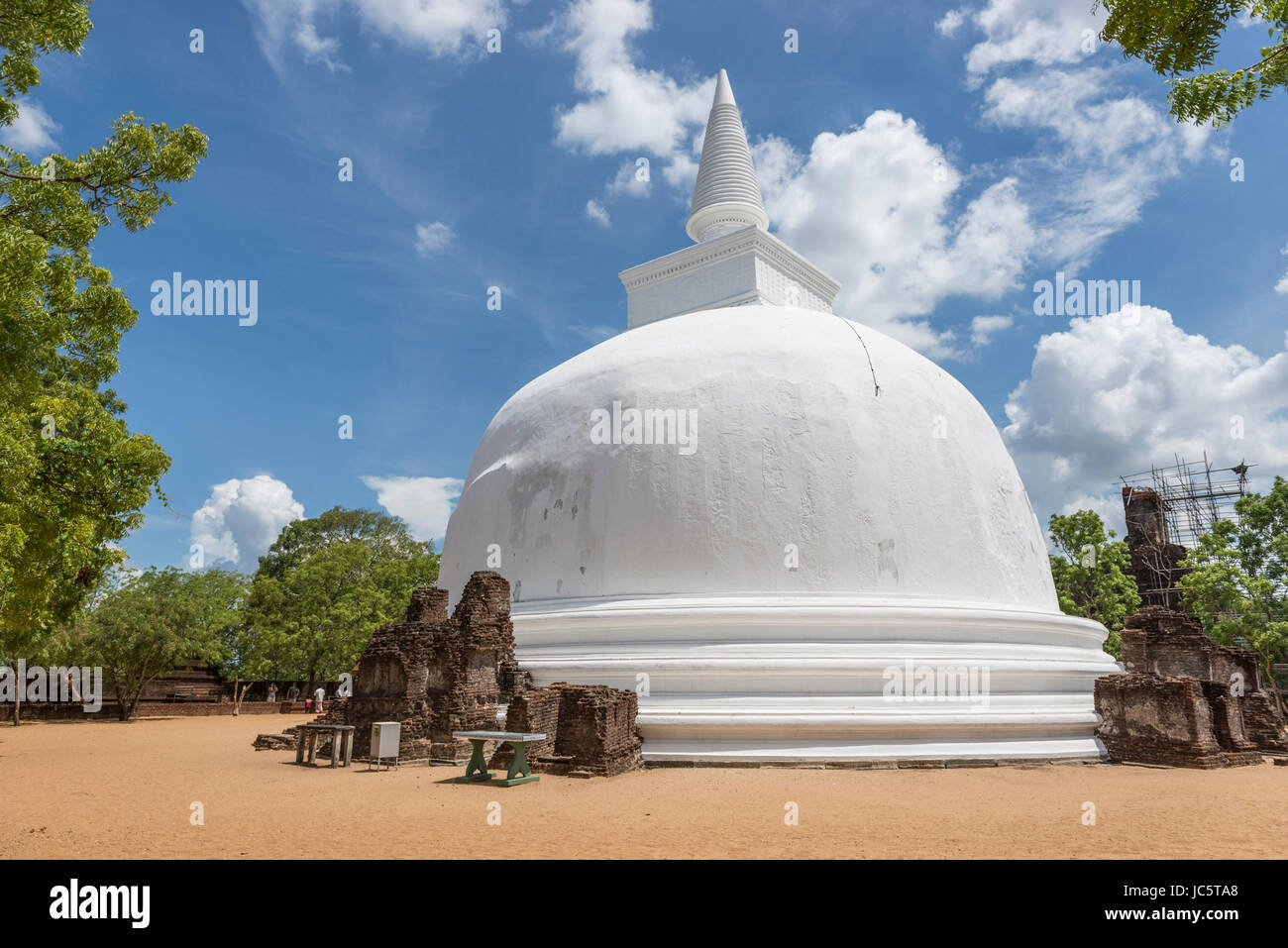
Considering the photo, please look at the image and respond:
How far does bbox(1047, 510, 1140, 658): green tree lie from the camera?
2577 cm

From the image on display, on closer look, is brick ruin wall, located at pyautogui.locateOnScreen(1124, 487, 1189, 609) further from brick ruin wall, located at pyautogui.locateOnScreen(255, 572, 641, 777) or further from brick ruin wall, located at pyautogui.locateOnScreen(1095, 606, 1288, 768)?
brick ruin wall, located at pyautogui.locateOnScreen(255, 572, 641, 777)

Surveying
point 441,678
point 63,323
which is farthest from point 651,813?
point 63,323

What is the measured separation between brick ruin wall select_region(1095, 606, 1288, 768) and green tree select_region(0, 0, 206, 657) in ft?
44.4

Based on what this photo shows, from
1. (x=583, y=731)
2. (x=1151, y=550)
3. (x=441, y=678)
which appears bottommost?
(x=583, y=731)

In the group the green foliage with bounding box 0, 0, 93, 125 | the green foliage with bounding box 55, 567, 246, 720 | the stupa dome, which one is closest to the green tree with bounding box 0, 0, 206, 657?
the green foliage with bounding box 0, 0, 93, 125

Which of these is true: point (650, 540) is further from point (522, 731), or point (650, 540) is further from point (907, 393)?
point (907, 393)

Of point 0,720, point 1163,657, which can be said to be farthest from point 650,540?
point 0,720

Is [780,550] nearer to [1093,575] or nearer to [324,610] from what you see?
[1093,575]

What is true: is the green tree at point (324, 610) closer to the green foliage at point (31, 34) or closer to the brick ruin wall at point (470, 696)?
the brick ruin wall at point (470, 696)

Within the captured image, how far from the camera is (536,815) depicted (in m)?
7.21

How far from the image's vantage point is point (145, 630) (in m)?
24.0

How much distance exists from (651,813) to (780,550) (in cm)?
585

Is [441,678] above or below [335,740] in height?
above

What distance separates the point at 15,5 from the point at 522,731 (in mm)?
9890
